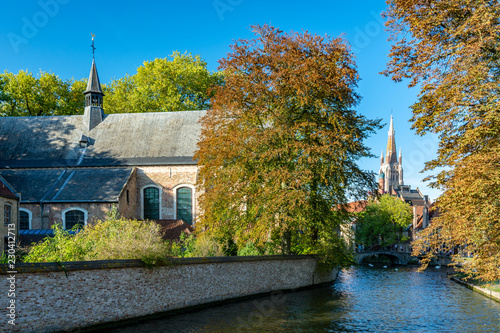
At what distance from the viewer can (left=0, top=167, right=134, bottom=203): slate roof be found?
27.4m

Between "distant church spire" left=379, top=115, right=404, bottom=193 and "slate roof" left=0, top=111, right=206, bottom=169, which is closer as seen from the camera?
"slate roof" left=0, top=111, right=206, bottom=169

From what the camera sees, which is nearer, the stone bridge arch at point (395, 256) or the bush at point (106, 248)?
the bush at point (106, 248)

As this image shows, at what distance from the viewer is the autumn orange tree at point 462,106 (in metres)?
11.7

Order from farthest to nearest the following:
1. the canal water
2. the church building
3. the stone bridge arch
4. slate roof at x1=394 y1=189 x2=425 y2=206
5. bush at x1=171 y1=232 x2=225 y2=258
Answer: slate roof at x1=394 y1=189 x2=425 y2=206 < the stone bridge arch < the church building < bush at x1=171 y1=232 x2=225 y2=258 < the canal water

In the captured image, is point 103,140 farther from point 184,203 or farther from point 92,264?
point 92,264

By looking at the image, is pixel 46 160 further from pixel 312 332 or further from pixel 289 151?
pixel 312 332

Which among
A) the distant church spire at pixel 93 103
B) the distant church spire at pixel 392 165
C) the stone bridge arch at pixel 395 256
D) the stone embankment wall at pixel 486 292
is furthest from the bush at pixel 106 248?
the distant church spire at pixel 392 165

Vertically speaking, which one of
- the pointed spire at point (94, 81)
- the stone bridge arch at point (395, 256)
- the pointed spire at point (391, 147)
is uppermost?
the pointed spire at point (391, 147)

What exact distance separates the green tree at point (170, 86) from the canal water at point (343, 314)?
2283 cm

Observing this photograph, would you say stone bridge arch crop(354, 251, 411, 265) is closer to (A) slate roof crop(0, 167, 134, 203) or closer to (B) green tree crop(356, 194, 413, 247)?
(B) green tree crop(356, 194, 413, 247)

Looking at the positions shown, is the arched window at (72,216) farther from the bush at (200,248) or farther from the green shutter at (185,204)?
the bush at (200,248)

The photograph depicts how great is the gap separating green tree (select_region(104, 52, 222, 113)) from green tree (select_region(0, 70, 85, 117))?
187 inches

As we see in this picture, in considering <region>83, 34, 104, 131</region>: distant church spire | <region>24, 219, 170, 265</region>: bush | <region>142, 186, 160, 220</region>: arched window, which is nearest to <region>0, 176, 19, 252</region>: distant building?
<region>24, 219, 170, 265</region>: bush

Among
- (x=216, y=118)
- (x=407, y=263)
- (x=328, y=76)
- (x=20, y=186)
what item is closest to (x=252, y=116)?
(x=216, y=118)
